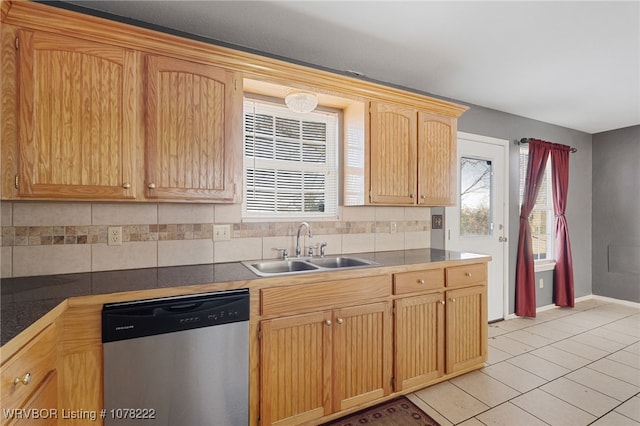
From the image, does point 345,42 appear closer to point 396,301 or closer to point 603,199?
point 396,301

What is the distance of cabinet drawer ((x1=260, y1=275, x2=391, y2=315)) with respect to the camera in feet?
5.61

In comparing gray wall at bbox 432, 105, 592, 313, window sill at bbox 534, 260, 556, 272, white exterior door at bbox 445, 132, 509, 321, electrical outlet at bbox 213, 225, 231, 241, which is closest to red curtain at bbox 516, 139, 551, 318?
gray wall at bbox 432, 105, 592, 313

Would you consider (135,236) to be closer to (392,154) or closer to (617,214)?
(392,154)

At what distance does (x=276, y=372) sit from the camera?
1.73 meters

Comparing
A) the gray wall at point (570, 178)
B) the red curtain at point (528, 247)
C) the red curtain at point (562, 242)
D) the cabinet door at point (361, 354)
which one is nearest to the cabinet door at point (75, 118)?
the cabinet door at point (361, 354)

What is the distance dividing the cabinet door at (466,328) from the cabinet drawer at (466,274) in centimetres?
6

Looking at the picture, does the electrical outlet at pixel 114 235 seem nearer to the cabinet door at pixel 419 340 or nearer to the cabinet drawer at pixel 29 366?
→ the cabinet drawer at pixel 29 366

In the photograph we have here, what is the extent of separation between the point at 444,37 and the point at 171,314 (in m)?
2.36

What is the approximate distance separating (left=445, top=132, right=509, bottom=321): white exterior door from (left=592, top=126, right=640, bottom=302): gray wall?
206 centimetres

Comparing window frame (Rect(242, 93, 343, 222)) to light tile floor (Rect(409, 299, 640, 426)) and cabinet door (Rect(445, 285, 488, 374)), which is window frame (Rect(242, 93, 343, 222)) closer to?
cabinet door (Rect(445, 285, 488, 374))

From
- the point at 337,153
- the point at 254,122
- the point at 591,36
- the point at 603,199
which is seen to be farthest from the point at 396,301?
the point at 603,199

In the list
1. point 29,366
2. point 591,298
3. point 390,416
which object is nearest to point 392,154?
point 390,416

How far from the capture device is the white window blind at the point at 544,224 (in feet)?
13.8

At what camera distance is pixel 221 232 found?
7.13ft
